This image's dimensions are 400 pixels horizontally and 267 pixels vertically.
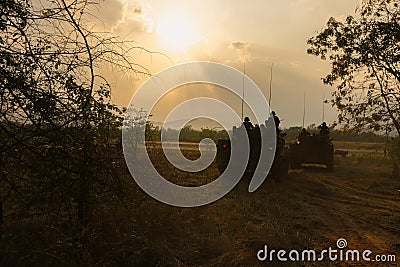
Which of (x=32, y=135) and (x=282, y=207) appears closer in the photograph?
(x=32, y=135)

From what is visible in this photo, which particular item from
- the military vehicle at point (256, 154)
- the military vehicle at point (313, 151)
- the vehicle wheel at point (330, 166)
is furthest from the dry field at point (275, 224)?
the vehicle wheel at point (330, 166)

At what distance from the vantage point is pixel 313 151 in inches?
886

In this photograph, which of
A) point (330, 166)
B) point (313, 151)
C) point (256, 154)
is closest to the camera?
point (256, 154)

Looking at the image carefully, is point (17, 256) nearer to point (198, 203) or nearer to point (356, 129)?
point (198, 203)

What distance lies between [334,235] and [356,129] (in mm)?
5259

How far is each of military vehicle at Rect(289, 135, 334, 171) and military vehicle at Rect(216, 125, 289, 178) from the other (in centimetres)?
458

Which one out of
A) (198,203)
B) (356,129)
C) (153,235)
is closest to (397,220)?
(356,129)

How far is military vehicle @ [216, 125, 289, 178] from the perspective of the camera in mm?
16359

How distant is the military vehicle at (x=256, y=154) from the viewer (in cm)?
1636

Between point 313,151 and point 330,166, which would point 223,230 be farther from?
point 330,166

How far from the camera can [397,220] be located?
1002 centimetres

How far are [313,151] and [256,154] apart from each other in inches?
269

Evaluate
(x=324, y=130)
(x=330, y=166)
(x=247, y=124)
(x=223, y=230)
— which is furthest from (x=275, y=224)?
(x=330, y=166)

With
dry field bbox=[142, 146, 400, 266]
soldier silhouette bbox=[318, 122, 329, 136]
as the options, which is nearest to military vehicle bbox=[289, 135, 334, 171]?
soldier silhouette bbox=[318, 122, 329, 136]
